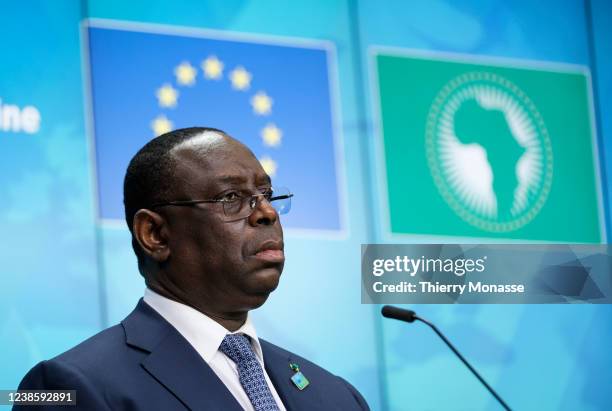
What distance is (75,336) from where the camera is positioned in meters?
2.77

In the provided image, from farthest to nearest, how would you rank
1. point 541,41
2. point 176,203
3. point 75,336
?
point 541,41
point 75,336
point 176,203

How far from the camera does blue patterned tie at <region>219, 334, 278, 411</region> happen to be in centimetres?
185

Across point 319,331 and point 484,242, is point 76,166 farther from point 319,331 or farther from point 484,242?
point 484,242

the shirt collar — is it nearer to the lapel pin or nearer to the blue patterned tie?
the blue patterned tie

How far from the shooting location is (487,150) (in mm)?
3576

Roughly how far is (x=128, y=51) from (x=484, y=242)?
4.88ft

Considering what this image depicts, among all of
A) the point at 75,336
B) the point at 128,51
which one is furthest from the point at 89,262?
the point at 128,51

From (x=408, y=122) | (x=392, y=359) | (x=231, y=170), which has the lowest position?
(x=392, y=359)

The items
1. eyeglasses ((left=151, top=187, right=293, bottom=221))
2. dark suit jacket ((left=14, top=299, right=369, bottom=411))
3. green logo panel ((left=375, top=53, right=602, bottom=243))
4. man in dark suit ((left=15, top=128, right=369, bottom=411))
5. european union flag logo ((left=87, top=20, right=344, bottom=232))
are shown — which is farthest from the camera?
green logo panel ((left=375, top=53, right=602, bottom=243))

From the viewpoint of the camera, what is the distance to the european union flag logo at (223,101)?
2.96m

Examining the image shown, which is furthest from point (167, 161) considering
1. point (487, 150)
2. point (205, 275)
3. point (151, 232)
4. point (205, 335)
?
point (487, 150)

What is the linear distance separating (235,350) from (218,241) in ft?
0.76

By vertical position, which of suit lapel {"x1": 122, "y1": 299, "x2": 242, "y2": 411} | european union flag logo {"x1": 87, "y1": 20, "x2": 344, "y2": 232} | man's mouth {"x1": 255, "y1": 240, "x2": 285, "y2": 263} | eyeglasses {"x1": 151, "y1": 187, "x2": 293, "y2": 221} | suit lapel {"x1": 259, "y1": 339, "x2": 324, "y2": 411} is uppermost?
european union flag logo {"x1": 87, "y1": 20, "x2": 344, "y2": 232}

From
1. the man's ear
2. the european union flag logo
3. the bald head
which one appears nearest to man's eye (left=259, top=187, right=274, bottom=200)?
the bald head
